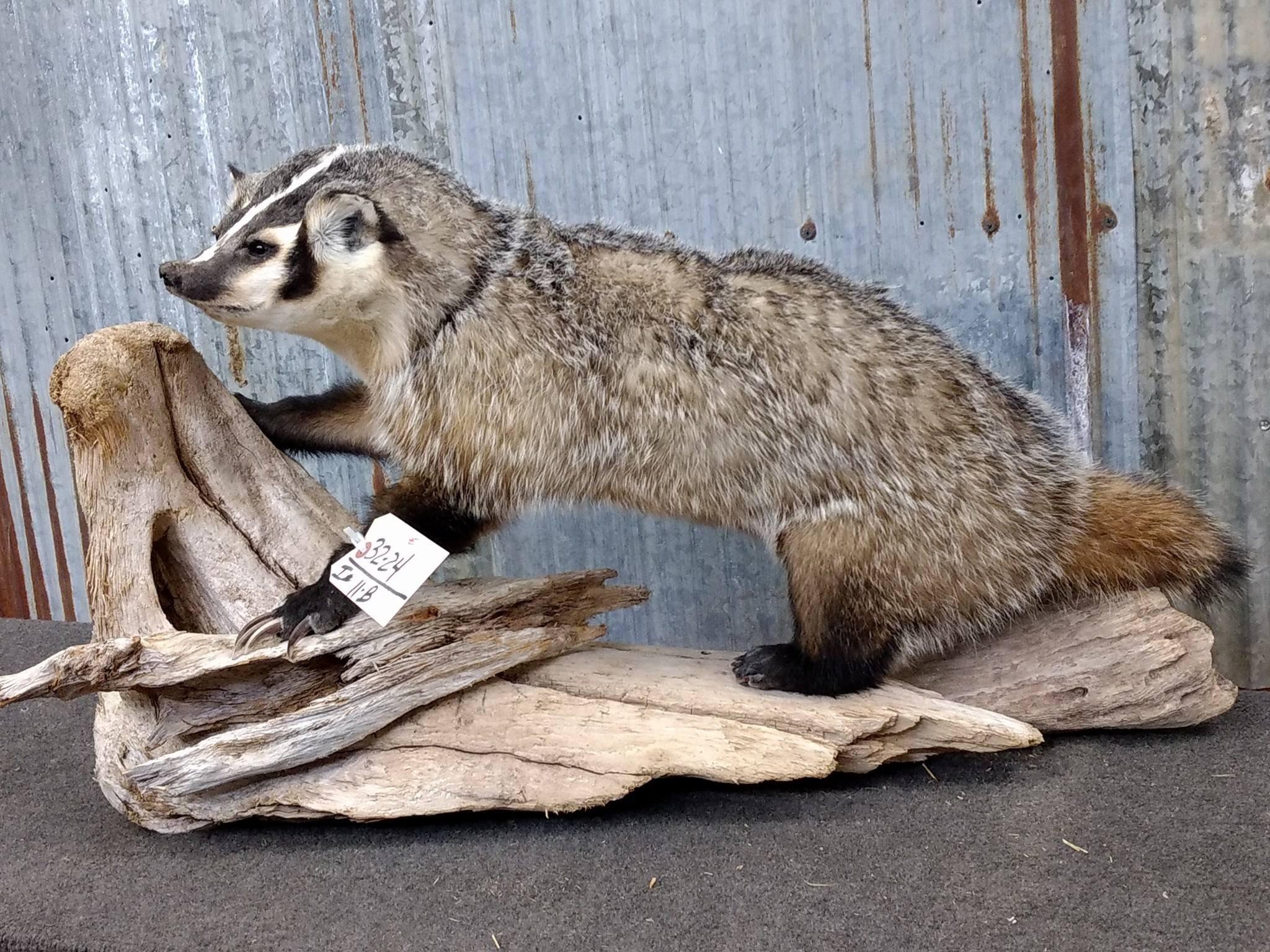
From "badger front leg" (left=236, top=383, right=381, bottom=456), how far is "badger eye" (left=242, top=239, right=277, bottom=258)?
1.20 feet

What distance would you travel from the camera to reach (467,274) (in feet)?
5.16

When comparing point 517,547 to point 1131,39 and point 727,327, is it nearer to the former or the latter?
point 727,327

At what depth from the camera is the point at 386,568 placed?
140cm

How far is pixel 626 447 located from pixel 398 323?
0.40 meters

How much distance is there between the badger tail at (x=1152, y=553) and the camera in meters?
1.62

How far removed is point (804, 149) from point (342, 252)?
0.95 m

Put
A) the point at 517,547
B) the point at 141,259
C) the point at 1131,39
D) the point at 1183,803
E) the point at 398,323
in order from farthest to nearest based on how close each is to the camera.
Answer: the point at 141,259 → the point at 517,547 → the point at 1131,39 → the point at 398,323 → the point at 1183,803

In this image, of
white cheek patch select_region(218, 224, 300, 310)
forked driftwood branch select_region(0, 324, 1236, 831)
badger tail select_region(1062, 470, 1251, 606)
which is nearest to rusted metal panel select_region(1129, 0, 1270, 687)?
badger tail select_region(1062, 470, 1251, 606)

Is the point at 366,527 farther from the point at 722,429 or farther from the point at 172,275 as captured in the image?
the point at 722,429

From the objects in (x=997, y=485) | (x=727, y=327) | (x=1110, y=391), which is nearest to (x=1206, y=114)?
(x=1110, y=391)

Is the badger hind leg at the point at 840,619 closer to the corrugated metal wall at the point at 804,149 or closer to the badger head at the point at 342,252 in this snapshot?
the corrugated metal wall at the point at 804,149

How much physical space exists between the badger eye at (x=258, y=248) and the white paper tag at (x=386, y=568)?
0.42 meters

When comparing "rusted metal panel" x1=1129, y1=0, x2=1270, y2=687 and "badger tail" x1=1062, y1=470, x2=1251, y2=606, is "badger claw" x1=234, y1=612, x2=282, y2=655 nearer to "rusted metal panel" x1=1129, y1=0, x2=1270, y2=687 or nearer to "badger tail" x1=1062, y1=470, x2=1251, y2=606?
"badger tail" x1=1062, y1=470, x2=1251, y2=606

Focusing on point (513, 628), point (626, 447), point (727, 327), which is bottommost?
point (513, 628)
